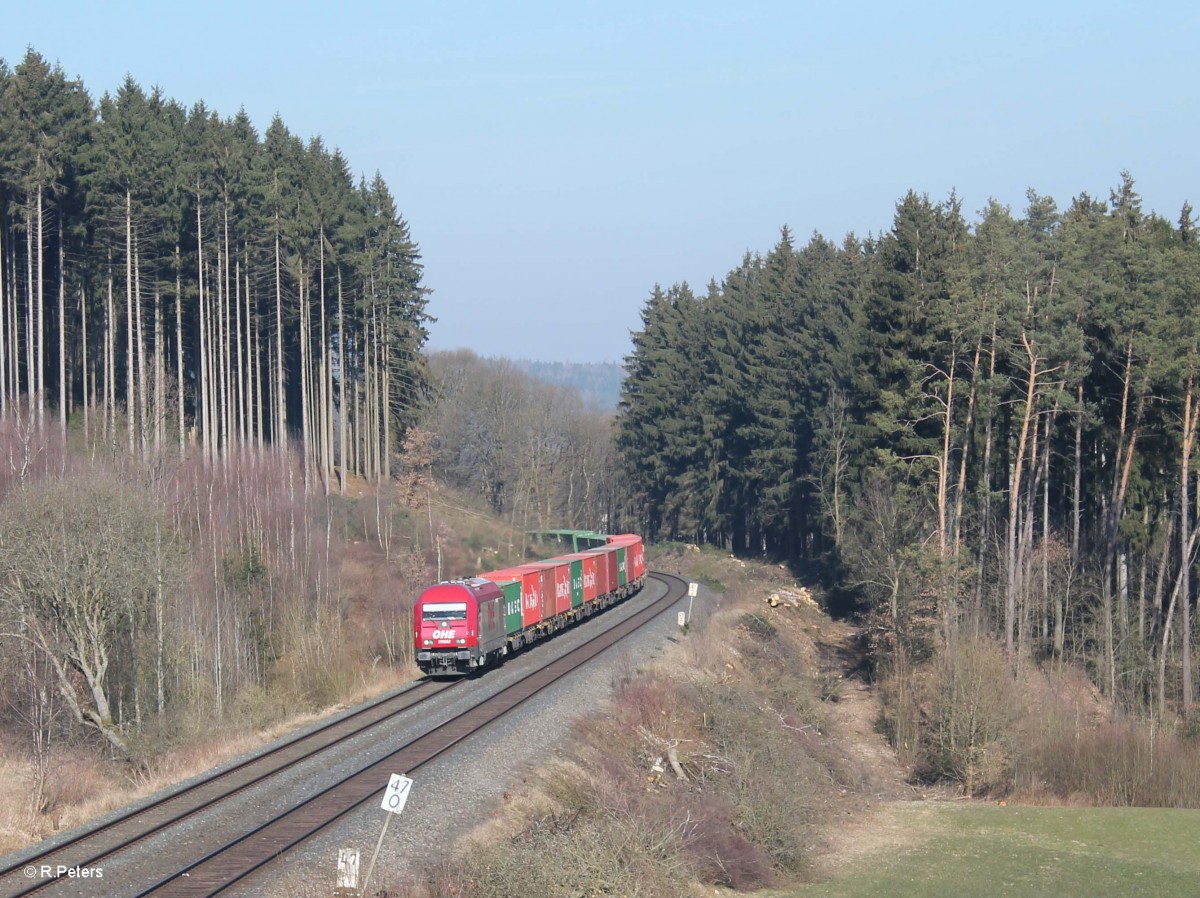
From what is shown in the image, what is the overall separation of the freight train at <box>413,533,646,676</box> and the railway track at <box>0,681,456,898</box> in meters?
3.98

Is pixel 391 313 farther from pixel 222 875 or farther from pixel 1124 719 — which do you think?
pixel 222 875

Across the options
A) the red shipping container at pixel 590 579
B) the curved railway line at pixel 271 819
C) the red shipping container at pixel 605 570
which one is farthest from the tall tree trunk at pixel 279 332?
the curved railway line at pixel 271 819

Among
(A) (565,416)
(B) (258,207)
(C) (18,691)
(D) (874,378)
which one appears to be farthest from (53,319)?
(A) (565,416)

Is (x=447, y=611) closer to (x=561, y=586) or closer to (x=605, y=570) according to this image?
(x=561, y=586)

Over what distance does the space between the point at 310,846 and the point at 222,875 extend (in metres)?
→ 1.63

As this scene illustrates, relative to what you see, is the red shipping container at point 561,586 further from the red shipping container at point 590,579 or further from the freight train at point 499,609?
the red shipping container at point 590,579

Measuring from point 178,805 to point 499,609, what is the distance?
54.0 feet

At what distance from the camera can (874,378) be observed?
51.1 meters

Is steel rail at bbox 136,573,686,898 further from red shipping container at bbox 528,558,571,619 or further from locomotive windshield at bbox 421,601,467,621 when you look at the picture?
red shipping container at bbox 528,558,571,619

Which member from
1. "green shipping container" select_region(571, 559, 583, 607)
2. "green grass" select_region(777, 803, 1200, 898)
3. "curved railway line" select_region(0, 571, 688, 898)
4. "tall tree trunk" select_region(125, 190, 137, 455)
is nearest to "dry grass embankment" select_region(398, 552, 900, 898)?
"green grass" select_region(777, 803, 1200, 898)

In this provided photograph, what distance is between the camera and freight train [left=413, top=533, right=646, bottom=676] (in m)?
33.4

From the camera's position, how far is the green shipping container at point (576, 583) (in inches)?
1817

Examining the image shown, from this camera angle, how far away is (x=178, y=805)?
65.7 ft

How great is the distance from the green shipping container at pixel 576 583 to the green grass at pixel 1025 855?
18.5 m
